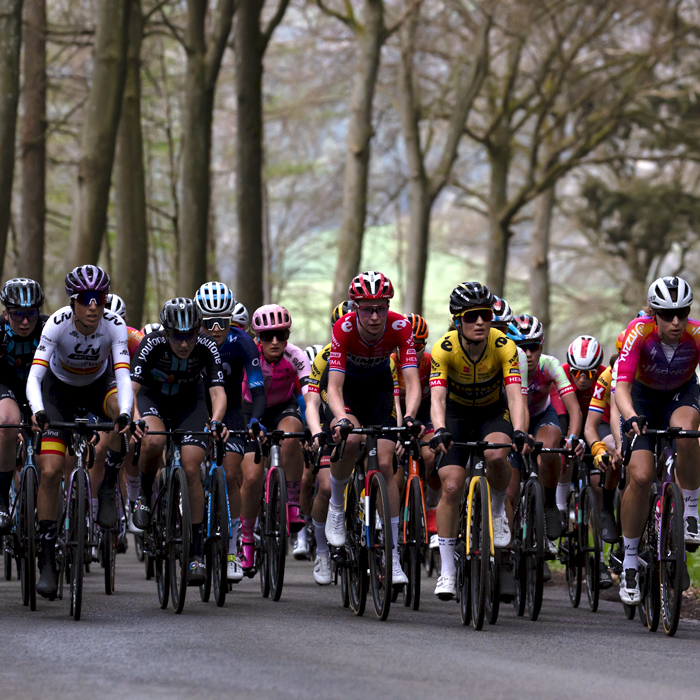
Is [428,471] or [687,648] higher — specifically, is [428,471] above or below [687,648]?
above

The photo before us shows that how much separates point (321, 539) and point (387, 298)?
2.46m

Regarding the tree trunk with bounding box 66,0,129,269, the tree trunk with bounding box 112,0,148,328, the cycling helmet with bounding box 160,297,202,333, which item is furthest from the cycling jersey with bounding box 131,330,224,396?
the tree trunk with bounding box 112,0,148,328

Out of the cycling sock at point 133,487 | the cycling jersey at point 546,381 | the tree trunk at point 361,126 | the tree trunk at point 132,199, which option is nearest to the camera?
the cycling sock at point 133,487

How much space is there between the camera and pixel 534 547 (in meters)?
9.95

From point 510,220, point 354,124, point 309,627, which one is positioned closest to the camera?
point 309,627

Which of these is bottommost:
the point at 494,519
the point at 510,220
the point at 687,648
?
the point at 687,648

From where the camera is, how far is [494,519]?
9.91 m

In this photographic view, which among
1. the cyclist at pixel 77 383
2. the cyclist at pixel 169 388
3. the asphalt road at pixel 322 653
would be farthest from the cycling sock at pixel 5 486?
the cyclist at pixel 169 388

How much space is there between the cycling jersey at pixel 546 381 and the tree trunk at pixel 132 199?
965 cm

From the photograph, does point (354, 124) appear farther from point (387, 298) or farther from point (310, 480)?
point (387, 298)

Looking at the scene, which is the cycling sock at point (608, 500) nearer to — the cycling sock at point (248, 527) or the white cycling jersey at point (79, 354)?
the cycling sock at point (248, 527)

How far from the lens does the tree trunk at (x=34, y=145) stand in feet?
77.8

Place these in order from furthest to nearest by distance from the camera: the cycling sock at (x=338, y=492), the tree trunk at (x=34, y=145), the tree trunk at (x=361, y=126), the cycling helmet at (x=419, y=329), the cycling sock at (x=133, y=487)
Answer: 1. the tree trunk at (x=361, y=126)
2. the tree trunk at (x=34, y=145)
3. the cycling helmet at (x=419, y=329)
4. the cycling sock at (x=133, y=487)
5. the cycling sock at (x=338, y=492)

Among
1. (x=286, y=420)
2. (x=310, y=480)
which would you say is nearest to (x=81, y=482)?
(x=286, y=420)
